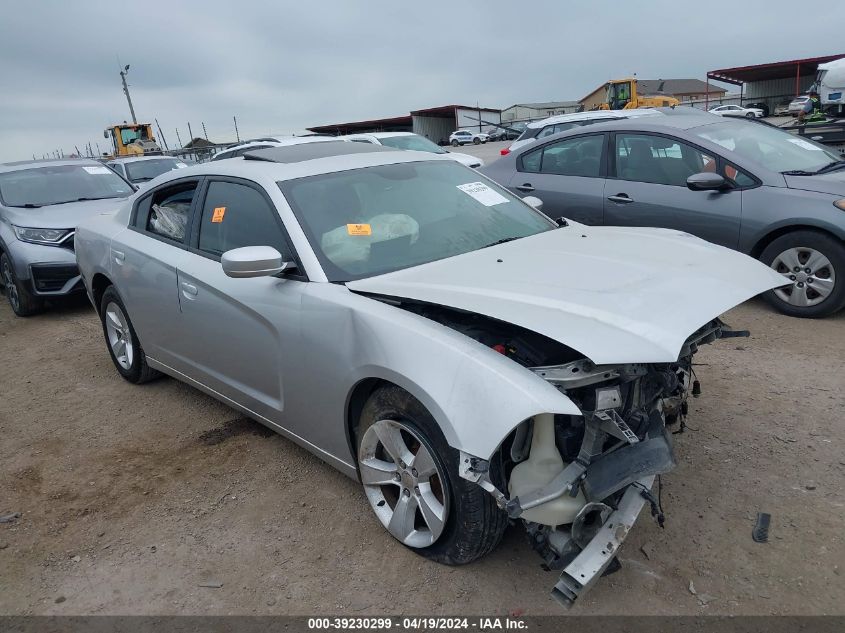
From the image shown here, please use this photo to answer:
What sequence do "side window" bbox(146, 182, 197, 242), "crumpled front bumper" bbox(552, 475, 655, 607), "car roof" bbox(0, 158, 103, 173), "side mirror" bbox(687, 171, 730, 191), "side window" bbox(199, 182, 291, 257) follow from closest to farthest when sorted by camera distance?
"crumpled front bumper" bbox(552, 475, 655, 607)
"side window" bbox(199, 182, 291, 257)
"side window" bbox(146, 182, 197, 242)
"side mirror" bbox(687, 171, 730, 191)
"car roof" bbox(0, 158, 103, 173)

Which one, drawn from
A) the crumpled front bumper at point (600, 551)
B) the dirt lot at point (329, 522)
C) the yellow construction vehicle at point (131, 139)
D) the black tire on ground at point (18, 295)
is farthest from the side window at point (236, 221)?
the yellow construction vehicle at point (131, 139)

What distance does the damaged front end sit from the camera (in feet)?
7.29

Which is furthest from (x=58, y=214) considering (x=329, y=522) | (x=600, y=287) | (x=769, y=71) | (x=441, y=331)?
(x=769, y=71)

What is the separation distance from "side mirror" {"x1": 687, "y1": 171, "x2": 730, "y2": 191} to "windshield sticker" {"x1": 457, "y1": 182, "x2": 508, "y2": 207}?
2211 millimetres

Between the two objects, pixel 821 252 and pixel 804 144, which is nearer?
pixel 821 252

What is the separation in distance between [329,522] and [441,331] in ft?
3.85

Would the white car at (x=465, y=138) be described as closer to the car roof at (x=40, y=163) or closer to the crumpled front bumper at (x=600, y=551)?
the car roof at (x=40, y=163)

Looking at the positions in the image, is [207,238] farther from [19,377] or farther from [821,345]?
[821,345]

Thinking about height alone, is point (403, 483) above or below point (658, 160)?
below

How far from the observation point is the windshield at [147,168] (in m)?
13.1

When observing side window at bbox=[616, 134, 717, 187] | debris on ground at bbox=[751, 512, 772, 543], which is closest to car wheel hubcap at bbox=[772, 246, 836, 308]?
side window at bbox=[616, 134, 717, 187]

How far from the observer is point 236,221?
3.52 metres

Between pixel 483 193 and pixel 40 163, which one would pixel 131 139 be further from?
pixel 483 193

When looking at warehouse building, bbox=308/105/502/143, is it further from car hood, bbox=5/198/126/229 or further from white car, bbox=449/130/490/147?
car hood, bbox=5/198/126/229
